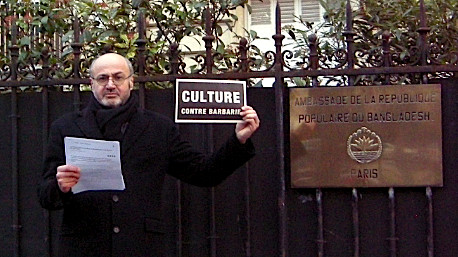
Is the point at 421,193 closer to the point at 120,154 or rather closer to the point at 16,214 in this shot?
the point at 120,154

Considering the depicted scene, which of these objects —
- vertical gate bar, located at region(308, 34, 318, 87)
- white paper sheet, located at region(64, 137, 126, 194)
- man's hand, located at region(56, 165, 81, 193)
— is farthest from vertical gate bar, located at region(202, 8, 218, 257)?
man's hand, located at region(56, 165, 81, 193)

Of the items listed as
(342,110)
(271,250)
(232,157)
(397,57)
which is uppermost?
(397,57)

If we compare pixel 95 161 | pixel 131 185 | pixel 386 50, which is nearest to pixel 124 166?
pixel 131 185

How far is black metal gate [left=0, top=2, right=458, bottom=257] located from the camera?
447cm

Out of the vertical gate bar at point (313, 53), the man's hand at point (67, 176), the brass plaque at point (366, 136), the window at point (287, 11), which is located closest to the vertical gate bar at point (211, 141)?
the brass plaque at point (366, 136)

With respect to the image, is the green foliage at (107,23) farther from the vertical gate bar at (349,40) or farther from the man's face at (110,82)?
the man's face at (110,82)

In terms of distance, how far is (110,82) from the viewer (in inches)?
141

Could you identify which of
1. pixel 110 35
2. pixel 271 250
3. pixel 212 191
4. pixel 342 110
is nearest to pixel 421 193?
pixel 342 110

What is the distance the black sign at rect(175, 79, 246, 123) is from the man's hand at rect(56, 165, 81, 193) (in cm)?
86

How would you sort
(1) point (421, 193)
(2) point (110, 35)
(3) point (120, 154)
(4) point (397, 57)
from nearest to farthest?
1. (3) point (120, 154)
2. (1) point (421, 193)
3. (4) point (397, 57)
4. (2) point (110, 35)

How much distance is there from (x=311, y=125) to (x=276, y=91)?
33 centimetres

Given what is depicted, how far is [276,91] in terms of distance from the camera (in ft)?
15.1

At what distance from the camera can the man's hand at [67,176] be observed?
3242 millimetres

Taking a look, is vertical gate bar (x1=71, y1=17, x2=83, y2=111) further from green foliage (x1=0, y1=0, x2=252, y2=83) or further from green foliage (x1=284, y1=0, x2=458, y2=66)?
green foliage (x1=284, y1=0, x2=458, y2=66)
